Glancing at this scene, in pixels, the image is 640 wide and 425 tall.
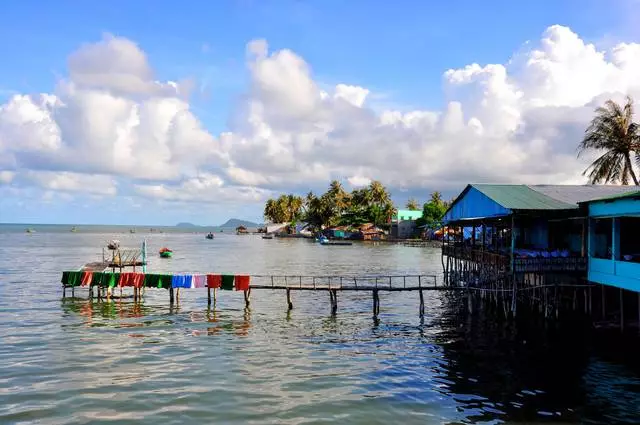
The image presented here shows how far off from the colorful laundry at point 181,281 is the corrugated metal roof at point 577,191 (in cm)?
2309

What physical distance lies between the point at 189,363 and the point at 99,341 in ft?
21.9

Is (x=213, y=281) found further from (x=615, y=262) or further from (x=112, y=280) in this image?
(x=615, y=262)

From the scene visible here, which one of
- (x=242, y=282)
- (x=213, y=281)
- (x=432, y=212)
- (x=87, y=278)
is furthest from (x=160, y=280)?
(x=432, y=212)

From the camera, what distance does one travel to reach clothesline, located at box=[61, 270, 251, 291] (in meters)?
35.4

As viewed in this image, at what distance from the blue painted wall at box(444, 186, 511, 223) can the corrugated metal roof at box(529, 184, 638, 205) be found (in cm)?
343

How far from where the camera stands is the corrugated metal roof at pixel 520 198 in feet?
95.2

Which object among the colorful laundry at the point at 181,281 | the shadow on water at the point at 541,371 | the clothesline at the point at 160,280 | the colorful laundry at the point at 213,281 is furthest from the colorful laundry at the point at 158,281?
the shadow on water at the point at 541,371

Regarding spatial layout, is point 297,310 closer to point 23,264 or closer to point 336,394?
point 336,394

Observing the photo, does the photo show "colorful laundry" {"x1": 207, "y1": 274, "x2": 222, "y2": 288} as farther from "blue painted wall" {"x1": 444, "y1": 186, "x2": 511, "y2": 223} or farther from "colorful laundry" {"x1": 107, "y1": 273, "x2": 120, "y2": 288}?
"blue painted wall" {"x1": 444, "y1": 186, "x2": 511, "y2": 223}

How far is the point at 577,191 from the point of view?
111 ft

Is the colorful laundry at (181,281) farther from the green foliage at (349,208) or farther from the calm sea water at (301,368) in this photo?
the green foliage at (349,208)

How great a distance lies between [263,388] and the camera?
1956cm

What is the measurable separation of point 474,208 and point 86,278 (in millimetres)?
27448

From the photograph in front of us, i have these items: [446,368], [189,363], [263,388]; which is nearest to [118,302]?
[189,363]
